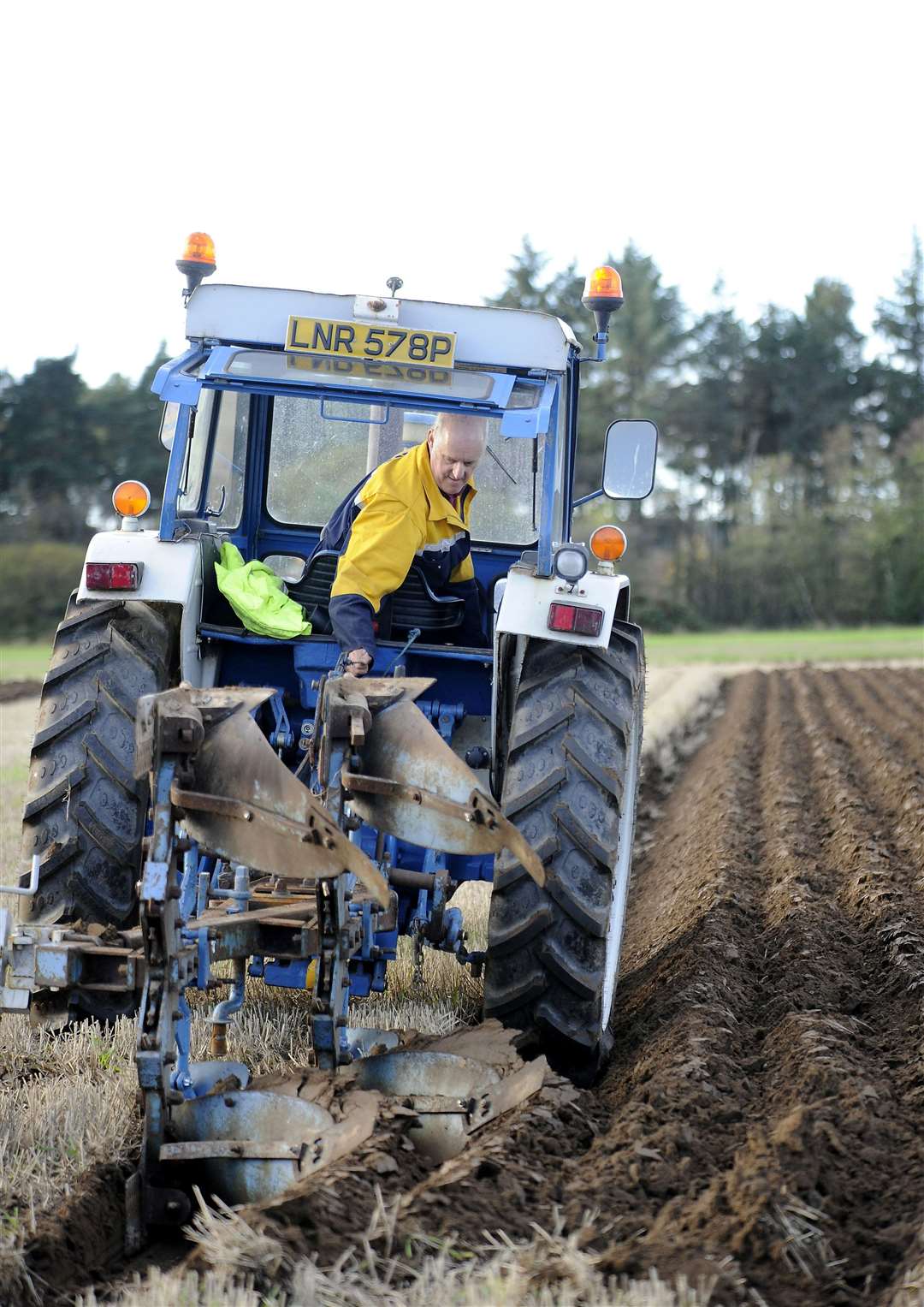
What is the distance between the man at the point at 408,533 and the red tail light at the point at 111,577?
647mm

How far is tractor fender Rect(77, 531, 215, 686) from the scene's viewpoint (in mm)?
4648

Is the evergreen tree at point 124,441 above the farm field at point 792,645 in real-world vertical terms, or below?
above

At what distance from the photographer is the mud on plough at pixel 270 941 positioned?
319 centimetres

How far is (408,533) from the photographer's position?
478cm

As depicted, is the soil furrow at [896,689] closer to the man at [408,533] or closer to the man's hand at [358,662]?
the man at [408,533]

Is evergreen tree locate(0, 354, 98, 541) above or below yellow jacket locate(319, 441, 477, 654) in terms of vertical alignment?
above

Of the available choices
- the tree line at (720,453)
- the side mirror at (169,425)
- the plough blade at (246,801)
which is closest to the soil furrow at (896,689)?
the side mirror at (169,425)

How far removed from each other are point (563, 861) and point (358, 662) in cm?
88

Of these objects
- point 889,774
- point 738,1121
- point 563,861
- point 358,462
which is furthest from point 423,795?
point 889,774

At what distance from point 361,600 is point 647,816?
6034 mm

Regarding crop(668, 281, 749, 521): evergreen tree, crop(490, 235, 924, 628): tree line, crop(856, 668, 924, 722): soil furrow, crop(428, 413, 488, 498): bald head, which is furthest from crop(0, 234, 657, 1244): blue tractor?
crop(668, 281, 749, 521): evergreen tree

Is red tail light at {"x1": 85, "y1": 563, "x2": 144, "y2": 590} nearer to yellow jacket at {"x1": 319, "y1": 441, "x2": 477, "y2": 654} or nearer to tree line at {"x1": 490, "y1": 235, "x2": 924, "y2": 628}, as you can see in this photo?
yellow jacket at {"x1": 319, "y1": 441, "x2": 477, "y2": 654}

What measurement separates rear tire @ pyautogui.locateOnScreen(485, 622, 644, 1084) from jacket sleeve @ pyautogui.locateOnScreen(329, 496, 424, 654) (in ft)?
1.81

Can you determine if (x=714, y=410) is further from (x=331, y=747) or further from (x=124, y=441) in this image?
(x=331, y=747)
